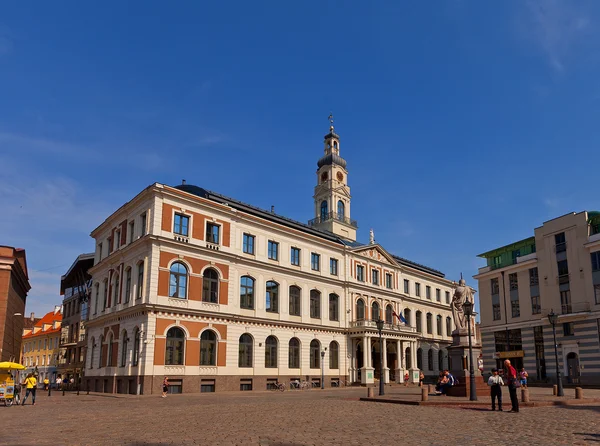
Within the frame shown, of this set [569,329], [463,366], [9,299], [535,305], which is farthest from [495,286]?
[9,299]

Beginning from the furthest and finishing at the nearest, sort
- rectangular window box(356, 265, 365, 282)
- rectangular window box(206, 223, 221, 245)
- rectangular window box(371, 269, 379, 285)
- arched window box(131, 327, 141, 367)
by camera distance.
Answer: rectangular window box(371, 269, 379, 285), rectangular window box(356, 265, 365, 282), rectangular window box(206, 223, 221, 245), arched window box(131, 327, 141, 367)

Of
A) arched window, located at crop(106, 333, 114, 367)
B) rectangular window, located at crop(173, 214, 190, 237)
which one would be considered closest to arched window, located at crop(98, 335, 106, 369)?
arched window, located at crop(106, 333, 114, 367)

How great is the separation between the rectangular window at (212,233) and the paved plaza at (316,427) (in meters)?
22.2

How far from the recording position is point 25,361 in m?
94.7

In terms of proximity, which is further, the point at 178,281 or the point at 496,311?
the point at 496,311

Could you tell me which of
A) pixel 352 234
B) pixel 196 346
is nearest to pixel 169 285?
pixel 196 346

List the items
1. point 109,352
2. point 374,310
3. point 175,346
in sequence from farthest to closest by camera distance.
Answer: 1. point 374,310
2. point 109,352
3. point 175,346

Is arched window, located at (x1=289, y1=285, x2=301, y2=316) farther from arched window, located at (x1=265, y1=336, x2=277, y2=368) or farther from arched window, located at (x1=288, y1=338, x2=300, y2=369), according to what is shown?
arched window, located at (x1=265, y1=336, x2=277, y2=368)

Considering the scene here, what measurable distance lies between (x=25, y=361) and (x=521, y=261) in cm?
8705

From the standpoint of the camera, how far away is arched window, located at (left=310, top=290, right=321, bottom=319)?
5219cm

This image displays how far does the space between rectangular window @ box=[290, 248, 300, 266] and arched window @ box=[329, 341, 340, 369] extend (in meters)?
9.63

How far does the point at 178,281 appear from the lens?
132 ft

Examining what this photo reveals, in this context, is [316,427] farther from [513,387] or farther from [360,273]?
[360,273]

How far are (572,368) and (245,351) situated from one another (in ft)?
99.7
